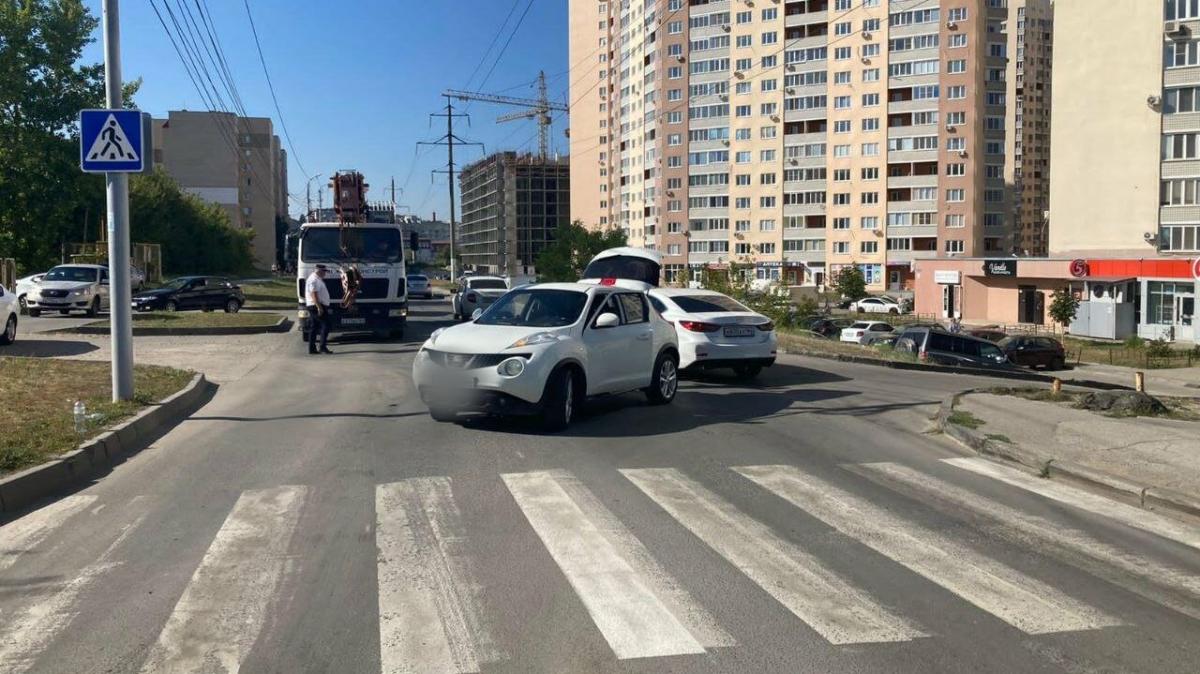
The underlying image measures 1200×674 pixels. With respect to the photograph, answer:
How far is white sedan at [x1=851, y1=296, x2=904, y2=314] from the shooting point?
82.8 m

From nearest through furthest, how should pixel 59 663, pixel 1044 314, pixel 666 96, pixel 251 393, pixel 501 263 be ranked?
pixel 59 663 < pixel 251 393 < pixel 1044 314 < pixel 666 96 < pixel 501 263

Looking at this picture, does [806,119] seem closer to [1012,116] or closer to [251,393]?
[1012,116]

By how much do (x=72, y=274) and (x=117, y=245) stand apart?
22.1m

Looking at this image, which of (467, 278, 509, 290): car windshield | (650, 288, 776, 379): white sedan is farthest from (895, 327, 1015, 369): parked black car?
(467, 278, 509, 290): car windshield

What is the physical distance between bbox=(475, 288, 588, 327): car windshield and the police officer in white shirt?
9.61 meters

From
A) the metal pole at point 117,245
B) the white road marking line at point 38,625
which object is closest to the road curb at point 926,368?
the metal pole at point 117,245

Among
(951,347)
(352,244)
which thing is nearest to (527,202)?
(951,347)

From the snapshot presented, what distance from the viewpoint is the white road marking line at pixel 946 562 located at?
17.6ft

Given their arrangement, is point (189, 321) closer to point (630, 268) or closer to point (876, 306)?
point (630, 268)

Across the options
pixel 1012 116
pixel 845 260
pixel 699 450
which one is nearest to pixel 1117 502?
pixel 699 450

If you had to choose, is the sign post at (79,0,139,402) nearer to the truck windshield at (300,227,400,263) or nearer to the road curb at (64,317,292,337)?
the truck windshield at (300,227,400,263)

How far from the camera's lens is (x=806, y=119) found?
346ft

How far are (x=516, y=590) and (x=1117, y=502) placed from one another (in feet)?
17.4

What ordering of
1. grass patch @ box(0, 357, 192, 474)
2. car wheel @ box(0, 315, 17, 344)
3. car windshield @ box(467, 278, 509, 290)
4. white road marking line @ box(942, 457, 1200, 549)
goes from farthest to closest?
car windshield @ box(467, 278, 509, 290) → car wheel @ box(0, 315, 17, 344) → grass patch @ box(0, 357, 192, 474) → white road marking line @ box(942, 457, 1200, 549)
